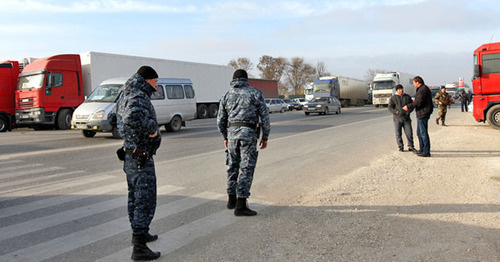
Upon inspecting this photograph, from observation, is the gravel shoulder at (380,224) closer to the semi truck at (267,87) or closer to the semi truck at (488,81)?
the semi truck at (488,81)

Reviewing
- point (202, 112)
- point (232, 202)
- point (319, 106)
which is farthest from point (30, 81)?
point (319, 106)

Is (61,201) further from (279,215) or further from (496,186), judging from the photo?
(496,186)

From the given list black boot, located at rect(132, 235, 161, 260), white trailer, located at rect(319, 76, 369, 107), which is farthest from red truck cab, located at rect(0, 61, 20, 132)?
white trailer, located at rect(319, 76, 369, 107)

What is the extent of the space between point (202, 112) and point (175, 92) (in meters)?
13.0

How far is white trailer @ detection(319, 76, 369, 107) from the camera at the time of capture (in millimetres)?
46156

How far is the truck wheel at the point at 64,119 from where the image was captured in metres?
18.4

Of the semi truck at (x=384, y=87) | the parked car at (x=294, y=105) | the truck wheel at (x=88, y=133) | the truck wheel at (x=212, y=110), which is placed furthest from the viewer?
the parked car at (x=294, y=105)

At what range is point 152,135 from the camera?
3.55m

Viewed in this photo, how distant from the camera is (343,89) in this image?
47.4m

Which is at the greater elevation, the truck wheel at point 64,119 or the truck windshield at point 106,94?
the truck windshield at point 106,94

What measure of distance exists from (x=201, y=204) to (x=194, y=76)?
74.3 ft

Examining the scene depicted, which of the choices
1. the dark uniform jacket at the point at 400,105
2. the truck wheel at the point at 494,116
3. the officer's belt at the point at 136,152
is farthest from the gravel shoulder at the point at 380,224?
the truck wheel at the point at 494,116

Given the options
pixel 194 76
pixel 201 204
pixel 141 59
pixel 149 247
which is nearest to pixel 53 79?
pixel 141 59

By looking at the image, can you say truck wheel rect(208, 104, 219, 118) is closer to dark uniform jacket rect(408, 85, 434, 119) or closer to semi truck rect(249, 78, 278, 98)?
semi truck rect(249, 78, 278, 98)
